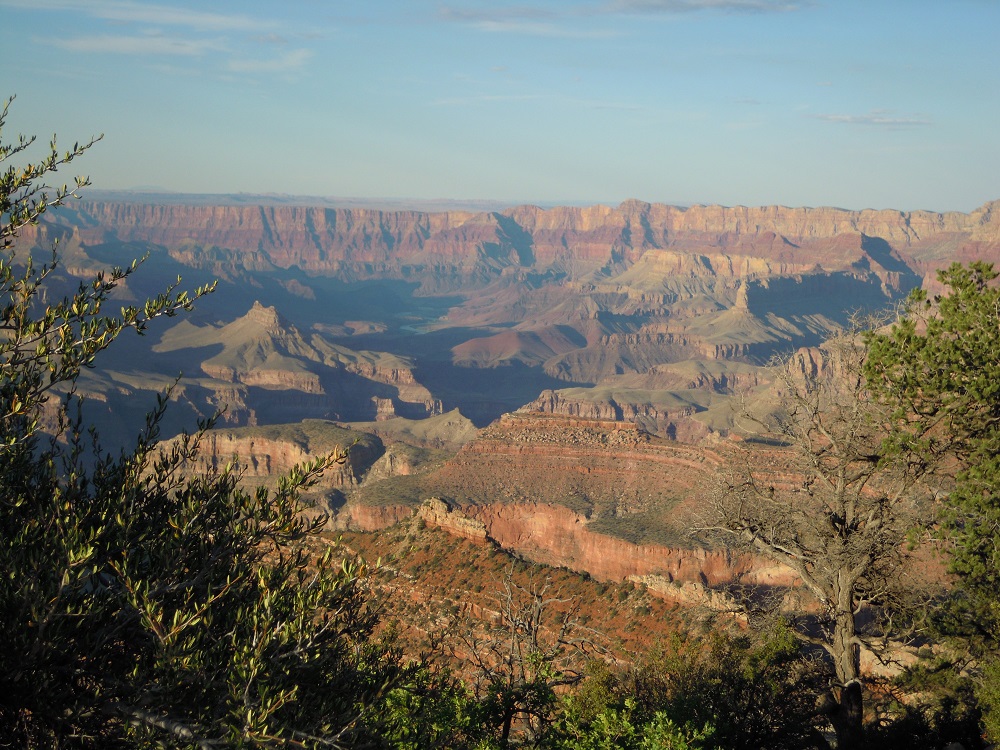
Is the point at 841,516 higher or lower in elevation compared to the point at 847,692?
higher

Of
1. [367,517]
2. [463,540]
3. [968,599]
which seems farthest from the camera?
[367,517]

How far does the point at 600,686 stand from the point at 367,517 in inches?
2279

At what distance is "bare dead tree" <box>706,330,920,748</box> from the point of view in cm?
1912

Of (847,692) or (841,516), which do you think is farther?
(841,516)

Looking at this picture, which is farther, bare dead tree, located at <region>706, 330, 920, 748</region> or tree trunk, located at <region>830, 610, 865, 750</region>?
bare dead tree, located at <region>706, 330, 920, 748</region>

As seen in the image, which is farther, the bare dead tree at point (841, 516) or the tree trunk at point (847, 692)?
the bare dead tree at point (841, 516)

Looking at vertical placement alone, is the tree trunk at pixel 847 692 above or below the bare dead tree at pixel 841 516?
below

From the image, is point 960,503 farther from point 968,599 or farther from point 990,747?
point 990,747

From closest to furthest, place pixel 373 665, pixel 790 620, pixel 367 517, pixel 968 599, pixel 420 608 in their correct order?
pixel 373 665
pixel 968 599
pixel 790 620
pixel 420 608
pixel 367 517

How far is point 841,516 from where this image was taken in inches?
784

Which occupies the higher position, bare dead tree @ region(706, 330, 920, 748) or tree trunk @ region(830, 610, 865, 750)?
bare dead tree @ region(706, 330, 920, 748)

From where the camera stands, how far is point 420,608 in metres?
40.3

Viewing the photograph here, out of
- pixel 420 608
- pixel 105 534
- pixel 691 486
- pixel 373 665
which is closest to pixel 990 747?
pixel 373 665

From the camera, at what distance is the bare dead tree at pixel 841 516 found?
62.7 ft
